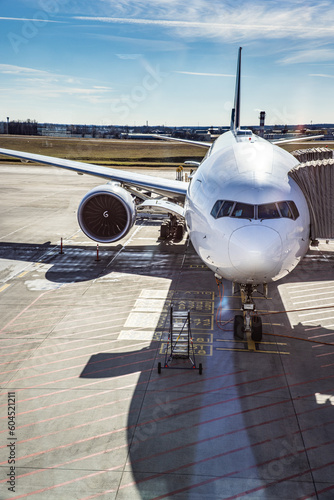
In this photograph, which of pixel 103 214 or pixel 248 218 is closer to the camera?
pixel 248 218

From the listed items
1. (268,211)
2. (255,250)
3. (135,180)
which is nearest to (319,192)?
(268,211)

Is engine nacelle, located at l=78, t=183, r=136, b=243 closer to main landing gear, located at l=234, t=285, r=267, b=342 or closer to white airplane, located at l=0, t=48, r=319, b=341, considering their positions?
white airplane, located at l=0, t=48, r=319, b=341

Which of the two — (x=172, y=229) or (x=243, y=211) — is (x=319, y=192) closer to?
(x=243, y=211)

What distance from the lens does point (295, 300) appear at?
55.5 feet

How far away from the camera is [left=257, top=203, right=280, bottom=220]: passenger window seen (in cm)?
1077

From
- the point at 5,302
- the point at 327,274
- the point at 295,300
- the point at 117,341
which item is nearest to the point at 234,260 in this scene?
the point at 117,341

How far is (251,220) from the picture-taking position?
10680 mm

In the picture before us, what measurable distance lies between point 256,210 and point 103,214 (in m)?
10.5

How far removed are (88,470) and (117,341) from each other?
527 cm

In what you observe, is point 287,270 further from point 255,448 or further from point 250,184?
point 255,448

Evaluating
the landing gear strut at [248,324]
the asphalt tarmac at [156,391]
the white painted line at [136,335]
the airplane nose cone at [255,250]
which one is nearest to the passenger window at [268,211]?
the airplane nose cone at [255,250]

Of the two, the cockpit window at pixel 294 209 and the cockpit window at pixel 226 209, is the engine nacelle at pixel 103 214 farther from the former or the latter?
the cockpit window at pixel 294 209

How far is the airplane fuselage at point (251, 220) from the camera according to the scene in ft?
34.4

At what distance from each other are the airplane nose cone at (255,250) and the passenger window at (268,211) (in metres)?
0.36
